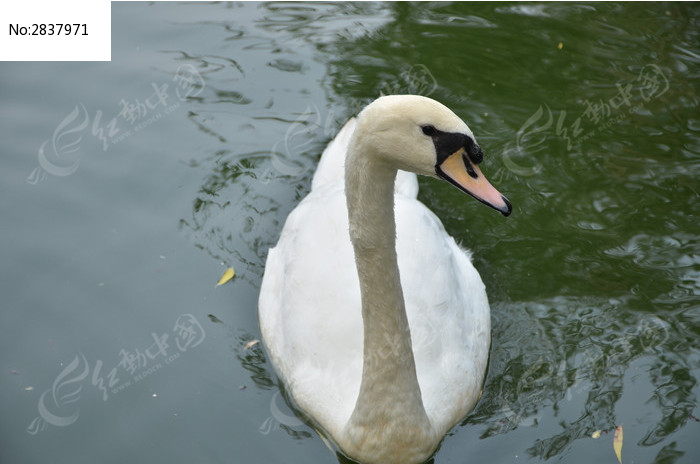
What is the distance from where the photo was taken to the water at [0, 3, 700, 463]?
5.89 m

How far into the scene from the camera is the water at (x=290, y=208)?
232 inches

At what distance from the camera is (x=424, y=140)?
4.15 metres

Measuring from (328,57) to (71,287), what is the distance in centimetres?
353

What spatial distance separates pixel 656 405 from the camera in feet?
19.4

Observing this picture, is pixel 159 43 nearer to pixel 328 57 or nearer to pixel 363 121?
pixel 328 57

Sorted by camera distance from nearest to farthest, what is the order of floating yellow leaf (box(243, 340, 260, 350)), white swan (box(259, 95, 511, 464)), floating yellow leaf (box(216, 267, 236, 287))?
white swan (box(259, 95, 511, 464)) → floating yellow leaf (box(243, 340, 260, 350)) → floating yellow leaf (box(216, 267, 236, 287))

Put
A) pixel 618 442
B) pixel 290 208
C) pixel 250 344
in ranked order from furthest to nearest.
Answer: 1. pixel 290 208
2. pixel 250 344
3. pixel 618 442

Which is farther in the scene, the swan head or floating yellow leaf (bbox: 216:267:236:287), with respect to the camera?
floating yellow leaf (bbox: 216:267:236:287)

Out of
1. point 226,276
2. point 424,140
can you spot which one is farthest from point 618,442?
point 226,276

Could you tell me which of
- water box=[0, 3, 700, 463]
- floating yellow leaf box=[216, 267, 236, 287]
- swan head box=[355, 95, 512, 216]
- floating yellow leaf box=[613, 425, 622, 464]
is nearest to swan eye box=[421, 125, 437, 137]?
swan head box=[355, 95, 512, 216]

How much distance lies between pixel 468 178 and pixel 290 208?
3.33 m

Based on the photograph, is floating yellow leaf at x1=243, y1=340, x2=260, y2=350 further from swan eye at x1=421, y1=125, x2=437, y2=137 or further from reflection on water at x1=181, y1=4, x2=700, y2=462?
swan eye at x1=421, y1=125, x2=437, y2=137

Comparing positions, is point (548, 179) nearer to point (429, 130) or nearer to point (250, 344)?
point (250, 344)

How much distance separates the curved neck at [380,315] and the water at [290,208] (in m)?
0.62
